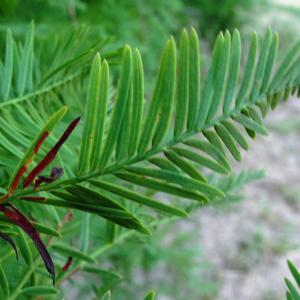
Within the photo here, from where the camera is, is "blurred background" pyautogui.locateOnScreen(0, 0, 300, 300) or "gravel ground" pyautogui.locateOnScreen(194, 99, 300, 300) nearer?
"blurred background" pyautogui.locateOnScreen(0, 0, 300, 300)

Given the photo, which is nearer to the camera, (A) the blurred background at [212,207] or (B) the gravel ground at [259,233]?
(A) the blurred background at [212,207]

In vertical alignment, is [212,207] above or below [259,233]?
below

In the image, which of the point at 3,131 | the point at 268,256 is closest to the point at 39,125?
the point at 3,131

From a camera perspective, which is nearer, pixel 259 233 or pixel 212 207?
pixel 212 207

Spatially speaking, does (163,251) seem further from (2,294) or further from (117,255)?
(2,294)
